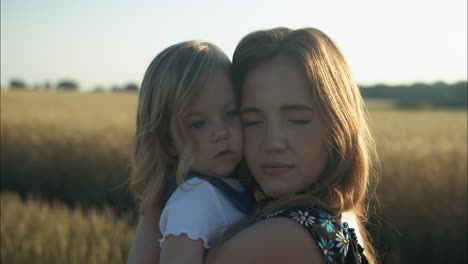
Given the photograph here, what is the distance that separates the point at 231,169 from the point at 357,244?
16.0 inches

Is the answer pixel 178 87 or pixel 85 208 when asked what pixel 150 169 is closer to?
pixel 178 87

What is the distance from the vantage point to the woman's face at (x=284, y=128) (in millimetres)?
1436

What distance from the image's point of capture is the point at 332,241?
131 centimetres

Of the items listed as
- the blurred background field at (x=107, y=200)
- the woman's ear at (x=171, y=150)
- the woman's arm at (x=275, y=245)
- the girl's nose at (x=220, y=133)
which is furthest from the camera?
the blurred background field at (x=107, y=200)

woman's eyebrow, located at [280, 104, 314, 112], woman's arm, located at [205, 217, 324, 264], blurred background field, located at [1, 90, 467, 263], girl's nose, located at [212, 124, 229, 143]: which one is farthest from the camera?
blurred background field, located at [1, 90, 467, 263]

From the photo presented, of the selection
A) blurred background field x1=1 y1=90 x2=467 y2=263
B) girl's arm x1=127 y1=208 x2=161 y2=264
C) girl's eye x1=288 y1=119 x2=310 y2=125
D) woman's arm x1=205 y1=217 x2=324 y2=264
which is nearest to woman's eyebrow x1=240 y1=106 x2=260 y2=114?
girl's eye x1=288 y1=119 x2=310 y2=125

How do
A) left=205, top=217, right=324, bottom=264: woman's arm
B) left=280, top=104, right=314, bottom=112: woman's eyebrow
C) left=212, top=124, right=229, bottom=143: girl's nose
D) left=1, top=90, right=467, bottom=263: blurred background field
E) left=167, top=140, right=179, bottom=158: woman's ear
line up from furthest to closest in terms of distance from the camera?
left=1, top=90, right=467, bottom=263: blurred background field
left=167, top=140, right=179, bottom=158: woman's ear
left=212, top=124, right=229, bottom=143: girl's nose
left=280, top=104, right=314, bottom=112: woman's eyebrow
left=205, top=217, right=324, bottom=264: woman's arm

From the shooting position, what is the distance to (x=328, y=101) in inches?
56.6

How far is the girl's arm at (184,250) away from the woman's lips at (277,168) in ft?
0.90

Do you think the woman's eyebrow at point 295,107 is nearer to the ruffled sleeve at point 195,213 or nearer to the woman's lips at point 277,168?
the woman's lips at point 277,168

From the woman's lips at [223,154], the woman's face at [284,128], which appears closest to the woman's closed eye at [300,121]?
the woman's face at [284,128]

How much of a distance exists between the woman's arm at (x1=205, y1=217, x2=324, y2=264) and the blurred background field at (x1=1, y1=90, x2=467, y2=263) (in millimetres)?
967

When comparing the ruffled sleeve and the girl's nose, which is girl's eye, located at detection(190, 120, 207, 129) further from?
the ruffled sleeve

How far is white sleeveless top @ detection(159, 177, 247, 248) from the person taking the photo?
1.36 m
